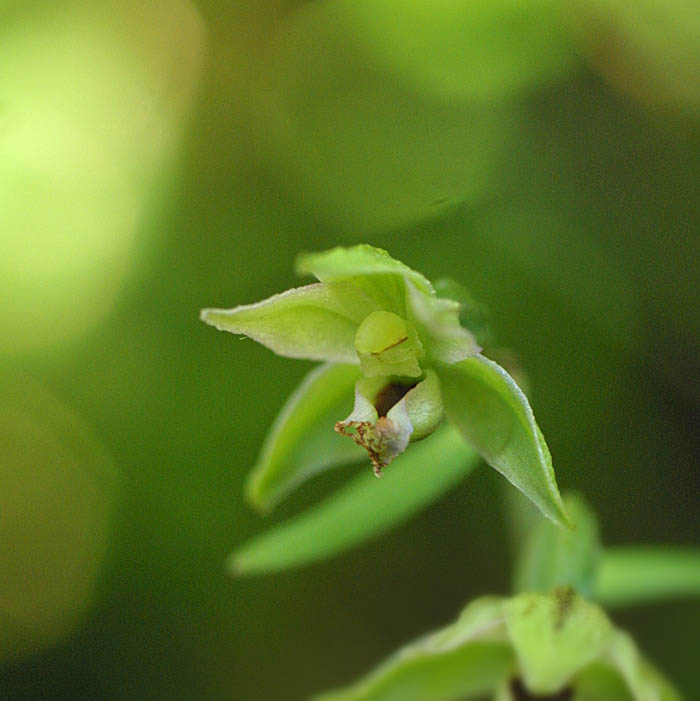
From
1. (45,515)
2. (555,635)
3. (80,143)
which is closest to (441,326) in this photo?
(555,635)

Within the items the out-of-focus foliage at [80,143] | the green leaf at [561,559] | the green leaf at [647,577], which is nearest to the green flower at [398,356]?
the green leaf at [561,559]

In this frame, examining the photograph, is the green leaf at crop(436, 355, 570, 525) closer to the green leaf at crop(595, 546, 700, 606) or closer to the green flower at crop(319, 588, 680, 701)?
the green flower at crop(319, 588, 680, 701)

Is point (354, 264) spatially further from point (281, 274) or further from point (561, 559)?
point (281, 274)

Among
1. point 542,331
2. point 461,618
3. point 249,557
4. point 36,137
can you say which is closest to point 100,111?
point 36,137

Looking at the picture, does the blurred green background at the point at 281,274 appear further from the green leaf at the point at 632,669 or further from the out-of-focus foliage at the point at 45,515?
the green leaf at the point at 632,669

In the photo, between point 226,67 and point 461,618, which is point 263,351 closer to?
point 226,67
